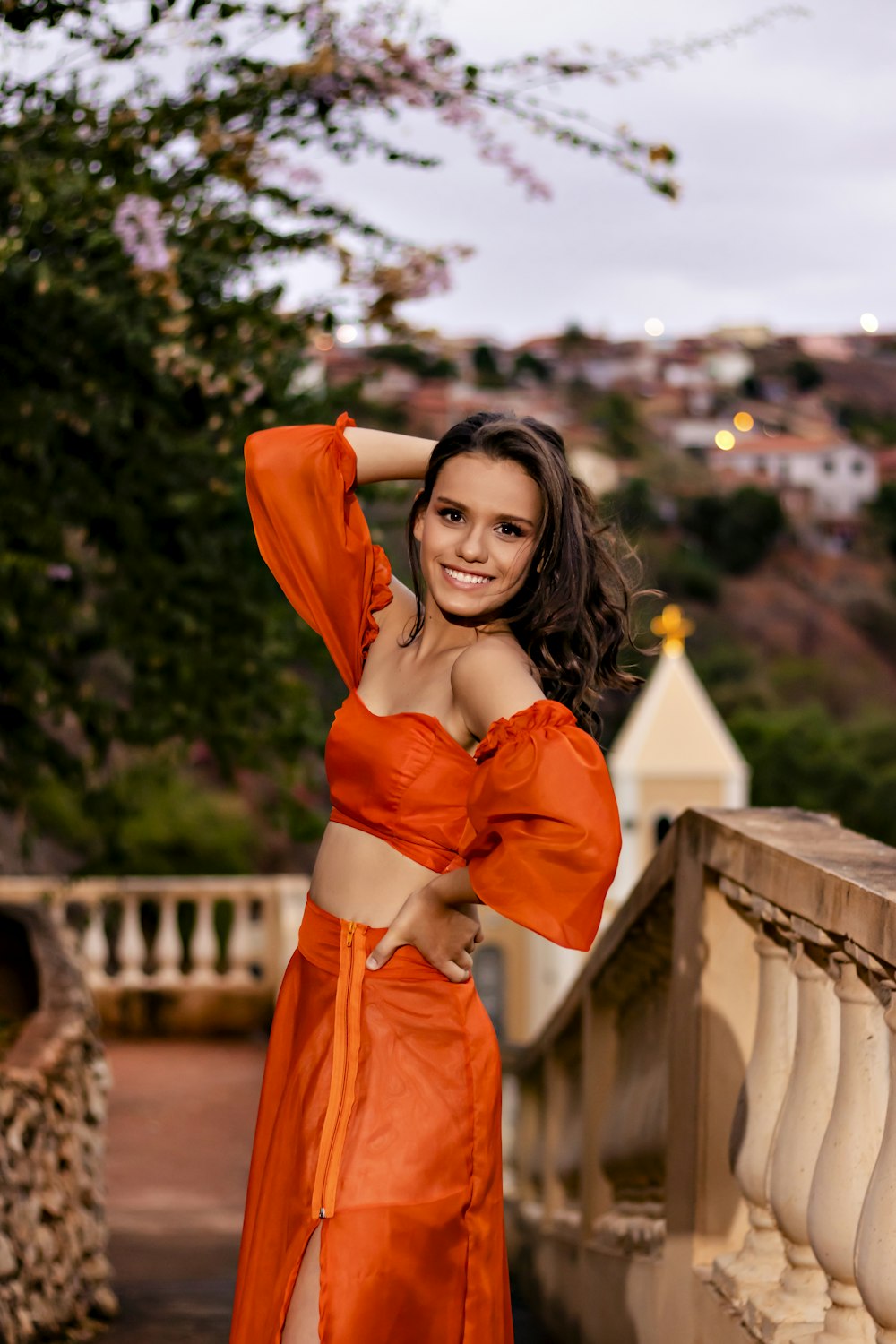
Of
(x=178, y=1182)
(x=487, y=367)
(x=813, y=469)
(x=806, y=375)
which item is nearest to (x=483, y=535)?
(x=178, y=1182)

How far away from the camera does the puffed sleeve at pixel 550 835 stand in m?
1.84

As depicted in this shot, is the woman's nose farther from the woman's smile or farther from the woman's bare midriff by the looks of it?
the woman's bare midriff

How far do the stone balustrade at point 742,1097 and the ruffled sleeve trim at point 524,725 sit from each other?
383mm

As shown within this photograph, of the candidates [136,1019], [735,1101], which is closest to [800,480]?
[136,1019]

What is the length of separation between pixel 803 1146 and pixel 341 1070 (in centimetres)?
60

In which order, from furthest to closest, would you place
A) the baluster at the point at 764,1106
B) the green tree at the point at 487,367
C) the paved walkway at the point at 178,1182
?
the green tree at the point at 487,367 < the paved walkway at the point at 178,1182 < the baluster at the point at 764,1106

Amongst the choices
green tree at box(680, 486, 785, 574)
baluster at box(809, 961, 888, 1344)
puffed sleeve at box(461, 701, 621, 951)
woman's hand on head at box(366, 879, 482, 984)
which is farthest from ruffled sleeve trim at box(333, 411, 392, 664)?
green tree at box(680, 486, 785, 574)

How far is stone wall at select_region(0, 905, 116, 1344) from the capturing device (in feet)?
12.3

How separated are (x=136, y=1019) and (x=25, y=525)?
549 centimetres

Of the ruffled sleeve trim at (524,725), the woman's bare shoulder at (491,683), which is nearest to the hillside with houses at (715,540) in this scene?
the woman's bare shoulder at (491,683)

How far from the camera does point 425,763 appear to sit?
6.93 feet

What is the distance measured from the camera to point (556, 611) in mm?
2172

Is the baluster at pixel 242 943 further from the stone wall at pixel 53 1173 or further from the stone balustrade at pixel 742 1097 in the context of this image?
the stone balustrade at pixel 742 1097

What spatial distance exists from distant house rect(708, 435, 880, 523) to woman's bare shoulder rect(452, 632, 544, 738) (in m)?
81.8
